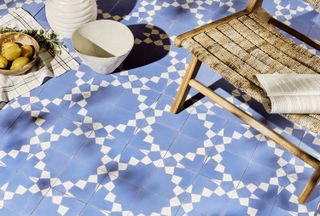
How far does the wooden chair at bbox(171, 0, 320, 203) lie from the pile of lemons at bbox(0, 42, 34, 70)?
834 mm

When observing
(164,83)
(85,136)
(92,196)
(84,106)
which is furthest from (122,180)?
(164,83)

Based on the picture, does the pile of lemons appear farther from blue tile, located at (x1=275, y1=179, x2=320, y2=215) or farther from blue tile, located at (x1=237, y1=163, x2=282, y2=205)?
blue tile, located at (x1=275, y1=179, x2=320, y2=215)

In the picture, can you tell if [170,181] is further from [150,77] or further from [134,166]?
[150,77]

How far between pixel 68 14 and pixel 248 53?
1028 millimetres

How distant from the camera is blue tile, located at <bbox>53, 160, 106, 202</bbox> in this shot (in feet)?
6.87

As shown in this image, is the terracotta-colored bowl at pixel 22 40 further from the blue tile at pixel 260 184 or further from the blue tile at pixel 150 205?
the blue tile at pixel 260 184

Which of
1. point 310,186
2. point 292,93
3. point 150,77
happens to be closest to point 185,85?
point 150,77

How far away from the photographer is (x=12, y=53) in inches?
93.0

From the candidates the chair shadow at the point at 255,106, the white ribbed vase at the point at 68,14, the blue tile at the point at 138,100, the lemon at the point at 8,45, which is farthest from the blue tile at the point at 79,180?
the white ribbed vase at the point at 68,14

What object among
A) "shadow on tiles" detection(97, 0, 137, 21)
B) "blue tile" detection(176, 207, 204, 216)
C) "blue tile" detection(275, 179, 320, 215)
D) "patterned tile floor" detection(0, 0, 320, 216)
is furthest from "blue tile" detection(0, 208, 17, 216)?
"shadow on tiles" detection(97, 0, 137, 21)

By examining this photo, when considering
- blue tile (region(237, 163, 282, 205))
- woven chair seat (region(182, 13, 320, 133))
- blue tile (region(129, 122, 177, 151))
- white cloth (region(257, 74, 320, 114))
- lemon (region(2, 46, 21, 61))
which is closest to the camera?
white cloth (region(257, 74, 320, 114))

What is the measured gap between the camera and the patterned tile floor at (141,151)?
209 centimetres

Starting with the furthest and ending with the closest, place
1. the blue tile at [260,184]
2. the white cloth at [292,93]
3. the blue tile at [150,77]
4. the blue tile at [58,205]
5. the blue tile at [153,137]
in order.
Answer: the blue tile at [150,77] < the blue tile at [153,137] < the blue tile at [260,184] < the blue tile at [58,205] < the white cloth at [292,93]

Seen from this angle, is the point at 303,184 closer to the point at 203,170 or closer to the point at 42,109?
the point at 203,170
